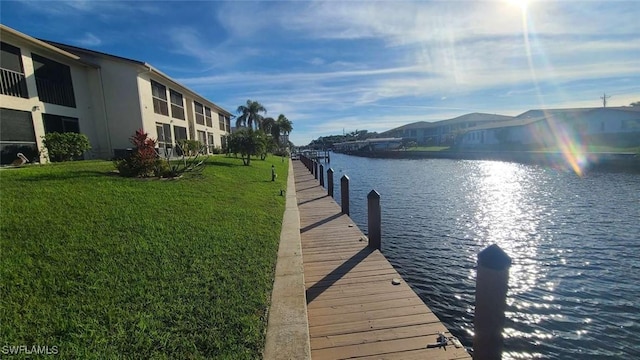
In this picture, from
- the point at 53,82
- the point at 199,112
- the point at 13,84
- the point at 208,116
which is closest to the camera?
the point at 13,84

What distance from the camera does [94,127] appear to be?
62.1ft

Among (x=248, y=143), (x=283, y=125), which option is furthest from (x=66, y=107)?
(x=283, y=125)

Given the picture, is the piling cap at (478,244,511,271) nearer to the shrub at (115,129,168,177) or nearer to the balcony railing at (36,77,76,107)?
the shrub at (115,129,168,177)

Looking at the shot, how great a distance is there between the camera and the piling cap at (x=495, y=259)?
2.98 m

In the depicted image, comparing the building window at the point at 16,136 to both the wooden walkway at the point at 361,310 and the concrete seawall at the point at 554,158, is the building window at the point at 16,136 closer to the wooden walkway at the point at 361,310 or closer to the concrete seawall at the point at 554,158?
the wooden walkway at the point at 361,310

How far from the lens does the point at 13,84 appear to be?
45.6 ft

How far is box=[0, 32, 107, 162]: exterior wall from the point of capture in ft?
46.7

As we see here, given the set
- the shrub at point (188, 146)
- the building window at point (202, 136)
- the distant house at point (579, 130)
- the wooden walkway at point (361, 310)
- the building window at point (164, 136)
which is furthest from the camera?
the distant house at point (579, 130)

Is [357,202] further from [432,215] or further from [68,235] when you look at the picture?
[68,235]

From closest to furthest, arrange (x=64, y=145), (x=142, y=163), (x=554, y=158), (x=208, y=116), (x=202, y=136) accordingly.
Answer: (x=142, y=163) < (x=64, y=145) < (x=554, y=158) < (x=202, y=136) < (x=208, y=116)

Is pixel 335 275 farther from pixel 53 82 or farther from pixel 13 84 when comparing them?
pixel 53 82

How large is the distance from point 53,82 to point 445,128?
9908 cm

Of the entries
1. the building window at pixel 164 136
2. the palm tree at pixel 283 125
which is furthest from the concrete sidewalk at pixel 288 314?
the palm tree at pixel 283 125

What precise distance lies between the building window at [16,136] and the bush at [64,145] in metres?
0.58
